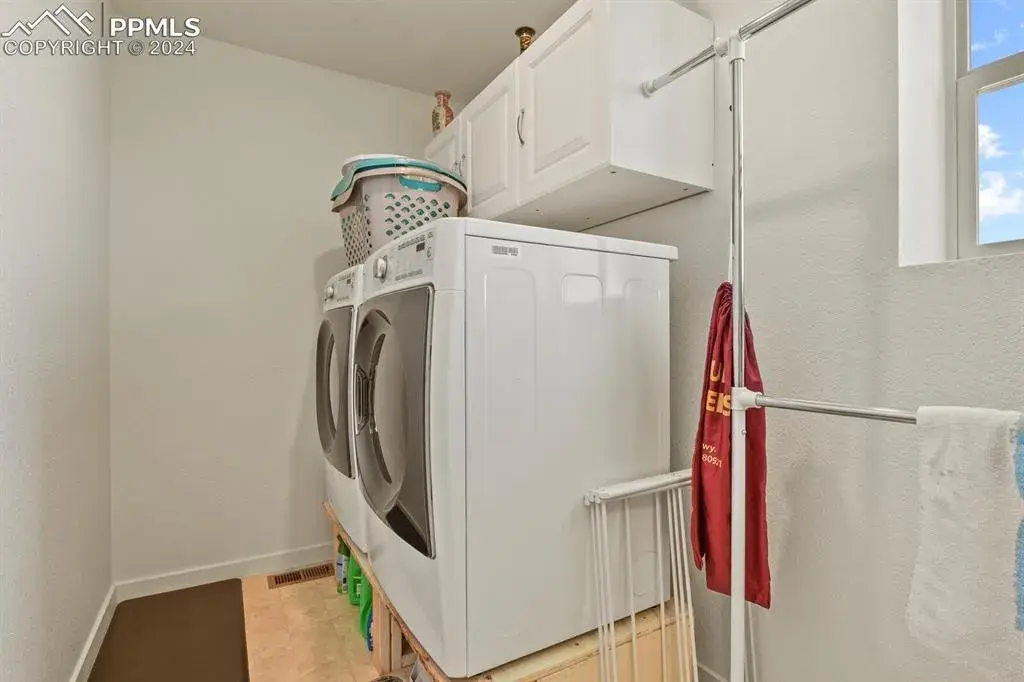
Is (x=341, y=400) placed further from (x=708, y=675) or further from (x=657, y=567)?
(x=708, y=675)

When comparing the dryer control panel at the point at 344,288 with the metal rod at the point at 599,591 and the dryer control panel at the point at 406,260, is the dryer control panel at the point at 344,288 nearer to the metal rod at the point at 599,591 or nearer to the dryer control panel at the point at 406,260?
the dryer control panel at the point at 406,260

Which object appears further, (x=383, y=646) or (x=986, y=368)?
(x=383, y=646)

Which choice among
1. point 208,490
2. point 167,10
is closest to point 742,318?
point 208,490

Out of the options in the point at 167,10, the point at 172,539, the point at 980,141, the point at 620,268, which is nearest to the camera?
the point at 980,141

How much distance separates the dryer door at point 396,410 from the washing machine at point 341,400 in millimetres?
111

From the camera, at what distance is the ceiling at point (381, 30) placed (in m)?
2.23

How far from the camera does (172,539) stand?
2.43 meters

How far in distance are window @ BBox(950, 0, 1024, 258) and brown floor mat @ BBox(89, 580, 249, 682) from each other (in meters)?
2.52

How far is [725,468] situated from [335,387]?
146cm

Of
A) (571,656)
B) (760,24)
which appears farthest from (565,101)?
(571,656)

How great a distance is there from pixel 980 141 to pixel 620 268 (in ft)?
2.80

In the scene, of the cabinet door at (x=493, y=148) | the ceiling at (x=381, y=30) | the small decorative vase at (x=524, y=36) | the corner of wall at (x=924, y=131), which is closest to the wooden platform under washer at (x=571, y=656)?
the corner of wall at (x=924, y=131)

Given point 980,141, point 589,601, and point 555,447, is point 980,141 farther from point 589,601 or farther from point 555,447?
point 589,601

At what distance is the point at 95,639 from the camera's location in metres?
1.94
